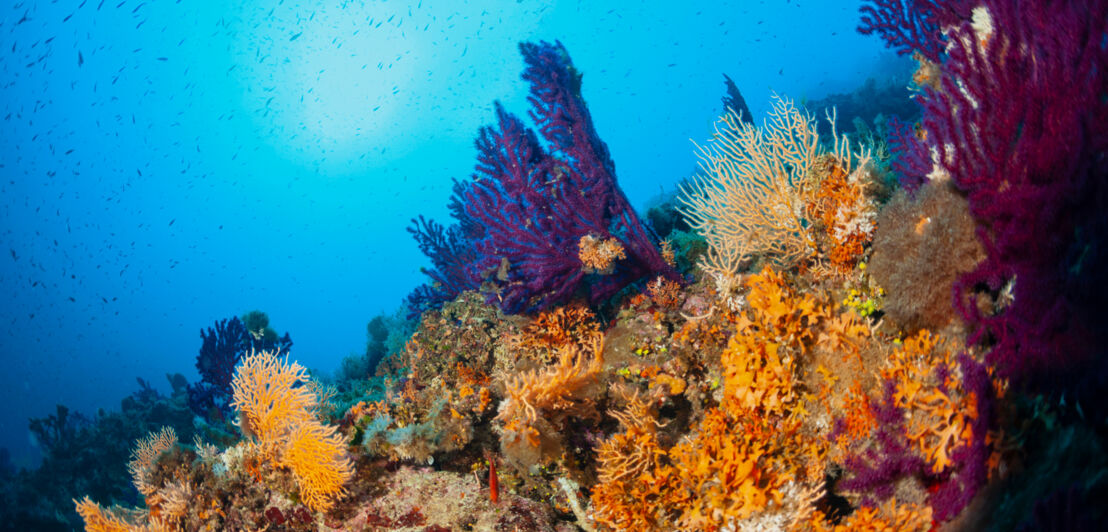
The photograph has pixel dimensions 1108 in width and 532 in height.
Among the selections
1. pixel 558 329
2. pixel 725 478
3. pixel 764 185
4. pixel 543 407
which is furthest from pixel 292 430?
pixel 764 185

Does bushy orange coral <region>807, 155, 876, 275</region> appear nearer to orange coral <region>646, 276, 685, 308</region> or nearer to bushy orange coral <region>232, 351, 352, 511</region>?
orange coral <region>646, 276, 685, 308</region>

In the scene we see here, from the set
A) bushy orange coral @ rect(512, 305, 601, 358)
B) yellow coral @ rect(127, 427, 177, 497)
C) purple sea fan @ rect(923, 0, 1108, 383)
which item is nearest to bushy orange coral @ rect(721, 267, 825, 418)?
purple sea fan @ rect(923, 0, 1108, 383)

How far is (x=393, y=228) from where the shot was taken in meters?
144

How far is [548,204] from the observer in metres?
6.49

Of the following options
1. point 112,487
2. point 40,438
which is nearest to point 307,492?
point 112,487

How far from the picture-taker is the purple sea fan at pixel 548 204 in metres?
6.20

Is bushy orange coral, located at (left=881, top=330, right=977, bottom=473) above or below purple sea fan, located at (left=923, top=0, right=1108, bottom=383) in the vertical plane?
below

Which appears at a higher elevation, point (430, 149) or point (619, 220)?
point (430, 149)

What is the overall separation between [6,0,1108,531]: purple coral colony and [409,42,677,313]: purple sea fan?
4cm

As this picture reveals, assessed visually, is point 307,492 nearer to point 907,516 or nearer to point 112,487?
point 907,516

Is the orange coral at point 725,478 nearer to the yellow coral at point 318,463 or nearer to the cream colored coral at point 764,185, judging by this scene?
the cream colored coral at point 764,185

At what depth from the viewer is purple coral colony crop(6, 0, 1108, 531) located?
242cm

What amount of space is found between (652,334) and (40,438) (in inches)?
965

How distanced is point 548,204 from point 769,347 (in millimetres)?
3683
